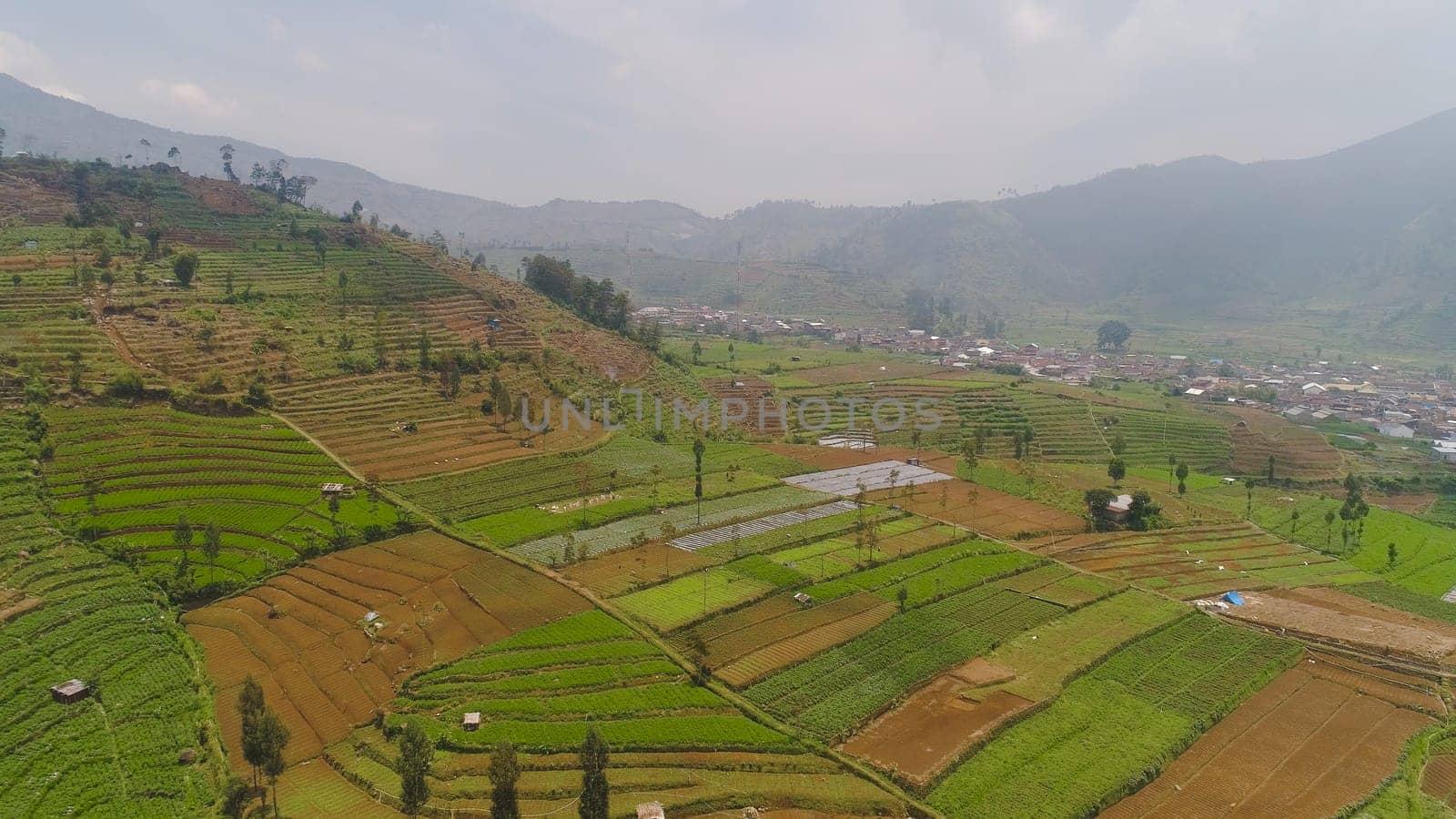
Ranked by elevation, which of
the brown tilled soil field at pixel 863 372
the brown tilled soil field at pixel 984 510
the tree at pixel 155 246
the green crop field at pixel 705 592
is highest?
the tree at pixel 155 246

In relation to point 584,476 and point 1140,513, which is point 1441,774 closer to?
point 1140,513

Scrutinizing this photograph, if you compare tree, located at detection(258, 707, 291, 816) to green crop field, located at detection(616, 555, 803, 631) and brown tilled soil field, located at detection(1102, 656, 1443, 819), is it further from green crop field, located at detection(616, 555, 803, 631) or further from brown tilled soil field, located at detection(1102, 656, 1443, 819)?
brown tilled soil field, located at detection(1102, 656, 1443, 819)

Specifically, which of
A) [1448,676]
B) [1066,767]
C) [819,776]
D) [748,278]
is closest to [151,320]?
[819,776]

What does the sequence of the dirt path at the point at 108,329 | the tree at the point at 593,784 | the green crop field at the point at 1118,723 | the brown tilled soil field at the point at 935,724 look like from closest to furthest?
the tree at the point at 593,784 → the green crop field at the point at 1118,723 → the brown tilled soil field at the point at 935,724 → the dirt path at the point at 108,329

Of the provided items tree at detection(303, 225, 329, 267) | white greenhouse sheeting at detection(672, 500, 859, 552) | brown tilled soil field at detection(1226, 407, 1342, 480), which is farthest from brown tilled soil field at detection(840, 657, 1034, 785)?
tree at detection(303, 225, 329, 267)

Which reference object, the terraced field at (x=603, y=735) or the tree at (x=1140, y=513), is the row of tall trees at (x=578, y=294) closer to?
the tree at (x=1140, y=513)

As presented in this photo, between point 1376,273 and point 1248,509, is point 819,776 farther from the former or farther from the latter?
point 1376,273

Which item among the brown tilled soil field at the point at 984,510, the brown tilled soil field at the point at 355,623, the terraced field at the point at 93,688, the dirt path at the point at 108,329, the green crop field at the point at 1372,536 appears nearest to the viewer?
the terraced field at the point at 93,688

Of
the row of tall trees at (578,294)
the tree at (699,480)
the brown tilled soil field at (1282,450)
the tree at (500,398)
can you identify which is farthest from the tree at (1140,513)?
the row of tall trees at (578,294)
